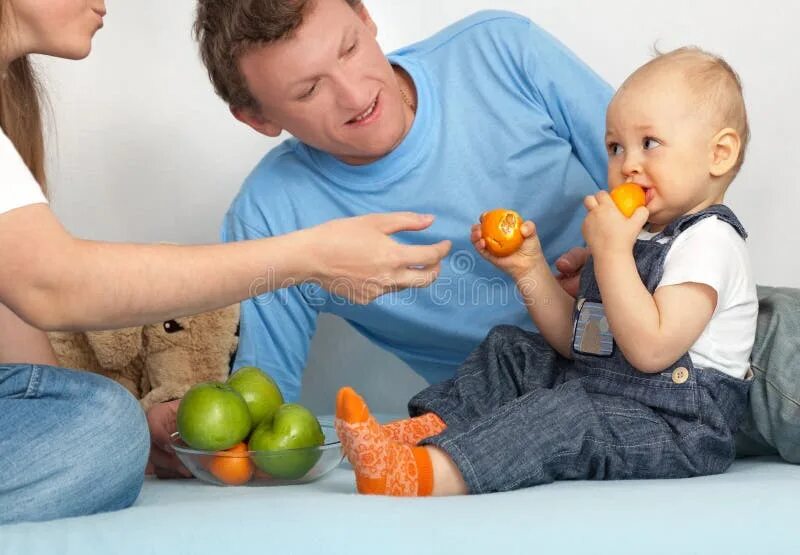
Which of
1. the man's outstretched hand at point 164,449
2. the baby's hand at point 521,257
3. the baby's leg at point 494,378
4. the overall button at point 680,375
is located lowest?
the man's outstretched hand at point 164,449

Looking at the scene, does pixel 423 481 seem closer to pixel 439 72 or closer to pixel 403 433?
pixel 403 433

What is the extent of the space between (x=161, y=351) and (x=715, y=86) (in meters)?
1.14

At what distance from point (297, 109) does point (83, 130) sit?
800 millimetres

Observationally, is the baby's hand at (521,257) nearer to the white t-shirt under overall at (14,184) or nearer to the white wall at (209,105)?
the white t-shirt under overall at (14,184)

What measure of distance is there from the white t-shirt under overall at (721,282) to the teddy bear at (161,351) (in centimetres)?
95

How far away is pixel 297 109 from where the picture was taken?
72.7 inches

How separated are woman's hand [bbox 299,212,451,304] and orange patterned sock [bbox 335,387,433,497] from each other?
0.16m

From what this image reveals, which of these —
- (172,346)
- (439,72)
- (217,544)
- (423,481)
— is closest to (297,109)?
(439,72)

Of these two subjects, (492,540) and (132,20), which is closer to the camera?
(492,540)

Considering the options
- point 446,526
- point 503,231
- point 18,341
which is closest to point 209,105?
point 18,341

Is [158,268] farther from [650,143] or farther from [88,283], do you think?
[650,143]

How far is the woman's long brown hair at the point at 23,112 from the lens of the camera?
1638 millimetres

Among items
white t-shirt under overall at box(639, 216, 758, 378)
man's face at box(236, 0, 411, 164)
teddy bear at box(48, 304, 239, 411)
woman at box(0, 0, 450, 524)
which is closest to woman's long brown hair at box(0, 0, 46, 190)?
woman at box(0, 0, 450, 524)

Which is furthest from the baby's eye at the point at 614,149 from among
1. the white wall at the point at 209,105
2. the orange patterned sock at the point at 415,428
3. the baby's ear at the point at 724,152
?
the white wall at the point at 209,105
